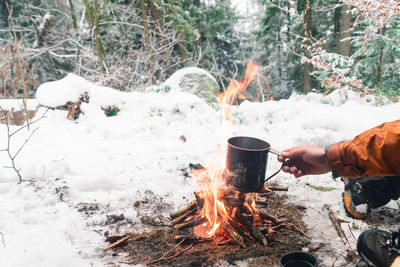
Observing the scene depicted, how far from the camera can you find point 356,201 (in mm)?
2891

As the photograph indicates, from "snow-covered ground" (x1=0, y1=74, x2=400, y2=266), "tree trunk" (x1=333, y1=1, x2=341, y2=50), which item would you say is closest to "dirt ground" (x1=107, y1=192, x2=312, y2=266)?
"snow-covered ground" (x1=0, y1=74, x2=400, y2=266)

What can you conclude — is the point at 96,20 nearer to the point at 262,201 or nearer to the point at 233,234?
the point at 262,201

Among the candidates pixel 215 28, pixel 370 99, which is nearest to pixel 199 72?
pixel 370 99

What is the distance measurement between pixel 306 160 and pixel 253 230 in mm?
998

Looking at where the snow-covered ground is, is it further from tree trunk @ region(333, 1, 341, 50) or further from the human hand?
tree trunk @ region(333, 1, 341, 50)

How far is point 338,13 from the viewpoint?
14656mm

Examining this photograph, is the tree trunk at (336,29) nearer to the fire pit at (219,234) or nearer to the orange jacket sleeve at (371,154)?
the fire pit at (219,234)

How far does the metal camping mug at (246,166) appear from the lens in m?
2.41

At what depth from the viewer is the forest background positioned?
727cm

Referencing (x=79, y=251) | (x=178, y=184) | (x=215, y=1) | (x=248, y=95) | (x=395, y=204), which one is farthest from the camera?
(x=248, y=95)

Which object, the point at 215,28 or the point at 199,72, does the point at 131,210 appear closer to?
the point at 199,72

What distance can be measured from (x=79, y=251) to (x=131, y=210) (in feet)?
2.70

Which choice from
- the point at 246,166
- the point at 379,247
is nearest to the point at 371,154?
the point at 379,247

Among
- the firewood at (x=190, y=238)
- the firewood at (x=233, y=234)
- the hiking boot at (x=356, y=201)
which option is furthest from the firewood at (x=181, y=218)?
the hiking boot at (x=356, y=201)
